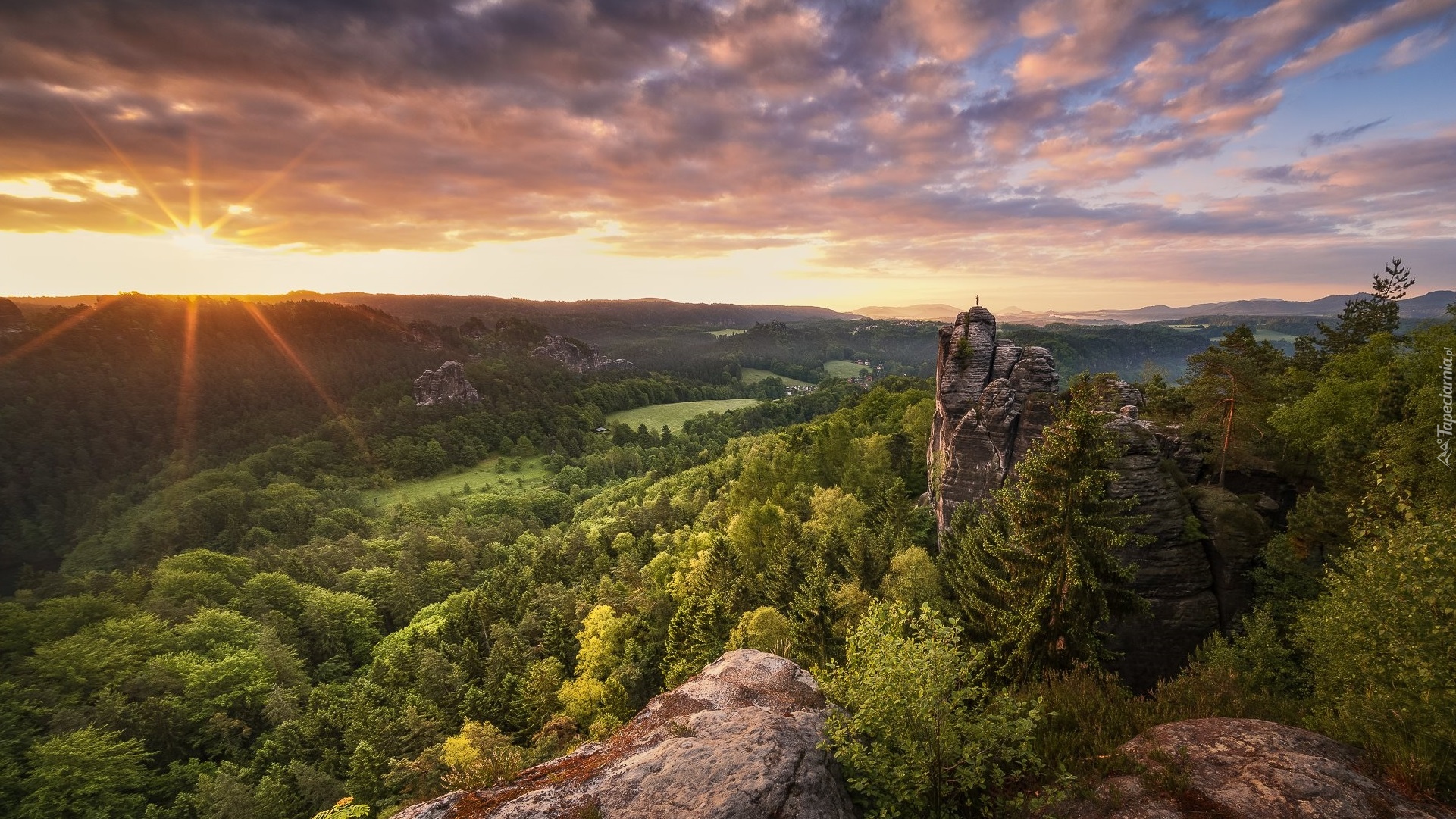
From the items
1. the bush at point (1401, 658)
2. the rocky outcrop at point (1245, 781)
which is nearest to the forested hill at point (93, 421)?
the rocky outcrop at point (1245, 781)

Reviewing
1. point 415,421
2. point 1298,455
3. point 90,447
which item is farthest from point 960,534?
point 90,447

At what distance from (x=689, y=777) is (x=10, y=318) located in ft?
1010

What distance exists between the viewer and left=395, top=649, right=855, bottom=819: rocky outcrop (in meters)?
10.3

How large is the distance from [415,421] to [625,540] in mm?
150246

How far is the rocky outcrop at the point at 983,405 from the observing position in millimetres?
36750

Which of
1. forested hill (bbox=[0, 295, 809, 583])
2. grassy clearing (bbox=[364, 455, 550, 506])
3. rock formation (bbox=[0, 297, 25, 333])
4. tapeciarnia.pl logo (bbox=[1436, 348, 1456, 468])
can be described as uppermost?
rock formation (bbox=[0, 297, 25, 333])

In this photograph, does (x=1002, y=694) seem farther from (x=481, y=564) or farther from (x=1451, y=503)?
(x=481, y=564)

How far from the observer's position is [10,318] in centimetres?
18788

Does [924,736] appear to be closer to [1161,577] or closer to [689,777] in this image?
[689,777]

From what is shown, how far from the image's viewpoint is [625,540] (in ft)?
239

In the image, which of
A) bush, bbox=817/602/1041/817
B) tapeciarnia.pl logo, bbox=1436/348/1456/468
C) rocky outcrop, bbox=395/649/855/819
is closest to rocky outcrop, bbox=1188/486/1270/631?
tapeciarnia.pl logo, bbox=1436/348/1456/468

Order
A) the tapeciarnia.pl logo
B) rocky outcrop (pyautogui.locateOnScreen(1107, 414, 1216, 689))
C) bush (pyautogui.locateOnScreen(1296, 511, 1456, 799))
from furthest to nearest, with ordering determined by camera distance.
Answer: rocky outcrop (pyautogui.locateOnScreen(1107, 414, 1216, 689))
the tapeciarnia.pl logo
bush (pyautogui.locateOnScreen(1296, 511, 1456, 799))

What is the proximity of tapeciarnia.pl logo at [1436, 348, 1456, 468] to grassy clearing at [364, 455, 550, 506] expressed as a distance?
14834 cm

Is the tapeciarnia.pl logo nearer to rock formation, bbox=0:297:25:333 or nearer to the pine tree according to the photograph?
the pine tree
